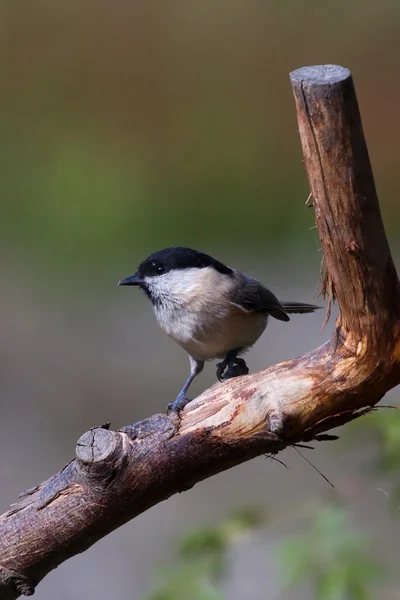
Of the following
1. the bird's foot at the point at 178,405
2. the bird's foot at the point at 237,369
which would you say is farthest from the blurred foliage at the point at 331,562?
the bird's foot at the point at 237,369

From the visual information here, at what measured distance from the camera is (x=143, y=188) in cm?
602

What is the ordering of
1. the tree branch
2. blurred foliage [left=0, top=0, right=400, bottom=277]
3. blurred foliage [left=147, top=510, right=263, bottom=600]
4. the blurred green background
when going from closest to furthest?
the tree branch → blurred foliage [left=147, top=510, right=263, bottom=600] → the blurred green background → blurred foliage [left=0, top=0, right=400, bottom=277]

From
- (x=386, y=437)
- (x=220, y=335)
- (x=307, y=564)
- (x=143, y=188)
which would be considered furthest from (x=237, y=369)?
(x=143, y=188)

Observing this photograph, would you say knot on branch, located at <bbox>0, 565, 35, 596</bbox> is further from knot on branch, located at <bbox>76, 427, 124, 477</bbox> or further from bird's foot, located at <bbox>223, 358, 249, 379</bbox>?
bird's foot, located at <bbox>223, 358, 249, 379</bbox>

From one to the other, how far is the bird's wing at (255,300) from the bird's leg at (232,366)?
0.16 m

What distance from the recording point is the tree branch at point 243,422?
1.72 m

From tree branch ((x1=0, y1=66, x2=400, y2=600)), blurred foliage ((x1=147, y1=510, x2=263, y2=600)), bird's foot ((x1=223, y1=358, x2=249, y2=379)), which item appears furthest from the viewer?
bird's foot ((x1=223, y1=358, x2=249, y2=379))

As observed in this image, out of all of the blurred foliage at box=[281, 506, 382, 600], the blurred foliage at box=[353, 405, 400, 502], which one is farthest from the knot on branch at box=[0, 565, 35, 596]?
the blurred foliage at box=[353, 405, 400, 502]

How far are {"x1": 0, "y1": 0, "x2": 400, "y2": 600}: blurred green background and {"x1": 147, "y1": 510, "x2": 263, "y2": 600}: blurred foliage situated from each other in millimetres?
1902

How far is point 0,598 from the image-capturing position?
2043 millimetres

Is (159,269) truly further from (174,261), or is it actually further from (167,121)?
(167,121)

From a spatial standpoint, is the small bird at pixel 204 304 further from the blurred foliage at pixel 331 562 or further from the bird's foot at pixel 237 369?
the blurred foliage at pixel 331 562

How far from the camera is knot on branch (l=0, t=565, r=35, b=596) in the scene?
1968 mm

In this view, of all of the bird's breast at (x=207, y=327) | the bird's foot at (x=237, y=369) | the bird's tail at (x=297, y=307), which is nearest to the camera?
the bird's breast at (x=207, y=327)
